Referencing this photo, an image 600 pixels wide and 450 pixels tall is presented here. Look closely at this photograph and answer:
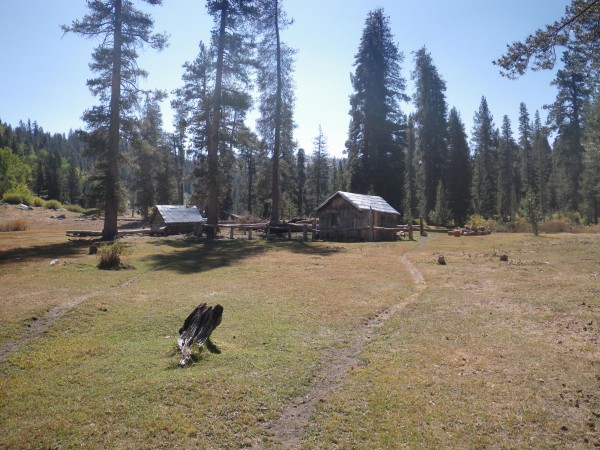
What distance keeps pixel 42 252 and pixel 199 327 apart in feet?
54.7

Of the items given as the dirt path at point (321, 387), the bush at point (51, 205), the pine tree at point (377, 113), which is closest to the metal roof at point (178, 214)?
the pine tree at point (377, 113)

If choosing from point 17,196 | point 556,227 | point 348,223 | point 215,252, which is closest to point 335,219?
point 348,223

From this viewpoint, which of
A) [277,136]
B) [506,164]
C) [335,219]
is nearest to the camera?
[277,136]

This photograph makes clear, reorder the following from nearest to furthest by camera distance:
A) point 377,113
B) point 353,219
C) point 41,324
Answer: point 41,324
point 353,219
point 377,113

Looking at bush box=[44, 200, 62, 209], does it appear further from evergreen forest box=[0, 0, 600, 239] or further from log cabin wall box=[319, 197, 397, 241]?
log cabin wall box=[319, 197, 397, 241]

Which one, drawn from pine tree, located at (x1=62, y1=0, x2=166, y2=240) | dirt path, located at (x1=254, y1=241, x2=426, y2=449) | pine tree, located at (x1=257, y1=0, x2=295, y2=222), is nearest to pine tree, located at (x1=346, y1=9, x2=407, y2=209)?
pine tree, located at (x1=257, y1=0, x2=295, y2=222)

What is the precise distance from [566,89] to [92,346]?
190 feet

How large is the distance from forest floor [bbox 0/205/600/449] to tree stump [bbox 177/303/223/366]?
0.25m

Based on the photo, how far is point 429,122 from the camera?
50.8 m

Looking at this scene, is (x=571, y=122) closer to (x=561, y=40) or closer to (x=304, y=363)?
(x=561, y=40)

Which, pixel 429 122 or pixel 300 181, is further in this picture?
pixel 300 181

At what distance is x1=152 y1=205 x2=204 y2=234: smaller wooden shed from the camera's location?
36000 mm

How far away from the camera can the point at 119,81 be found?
83.7ft

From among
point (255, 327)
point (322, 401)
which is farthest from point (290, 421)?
point (255, 327)
